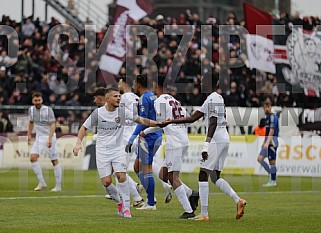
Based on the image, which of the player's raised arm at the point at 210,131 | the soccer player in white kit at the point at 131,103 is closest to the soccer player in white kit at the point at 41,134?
the soccer player in white kit at the point at 131,103

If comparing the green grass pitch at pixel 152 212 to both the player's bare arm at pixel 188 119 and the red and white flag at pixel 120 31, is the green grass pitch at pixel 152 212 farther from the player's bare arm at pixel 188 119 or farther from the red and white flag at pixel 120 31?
the red and white flag at pixel 120 31

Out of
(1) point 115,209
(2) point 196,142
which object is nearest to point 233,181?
(2) point 196,142

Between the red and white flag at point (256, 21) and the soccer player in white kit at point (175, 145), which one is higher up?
the red and white flag at point (256, 21)

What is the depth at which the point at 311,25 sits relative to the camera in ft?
103

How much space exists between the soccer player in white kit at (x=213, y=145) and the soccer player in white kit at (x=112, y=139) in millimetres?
1002

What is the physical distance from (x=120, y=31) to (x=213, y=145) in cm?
1695

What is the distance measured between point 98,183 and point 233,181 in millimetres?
4059

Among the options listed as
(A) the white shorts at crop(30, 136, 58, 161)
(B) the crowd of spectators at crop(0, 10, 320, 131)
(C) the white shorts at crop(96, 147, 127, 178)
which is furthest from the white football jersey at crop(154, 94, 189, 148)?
(B) the crowd of spectators at crop(0, 10, 320, 131)

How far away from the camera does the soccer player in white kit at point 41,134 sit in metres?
24.1

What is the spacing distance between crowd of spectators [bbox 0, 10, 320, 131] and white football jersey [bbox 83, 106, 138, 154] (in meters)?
14.3

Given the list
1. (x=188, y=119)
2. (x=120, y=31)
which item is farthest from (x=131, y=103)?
(x=120, y=31)

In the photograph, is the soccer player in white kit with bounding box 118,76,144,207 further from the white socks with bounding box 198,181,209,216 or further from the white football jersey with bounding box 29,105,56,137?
the white football jersey with bounding box 29,105,56,137

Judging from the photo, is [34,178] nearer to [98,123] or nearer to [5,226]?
[98,123]

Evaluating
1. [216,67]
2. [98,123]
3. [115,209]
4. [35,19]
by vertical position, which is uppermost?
[35,19]
